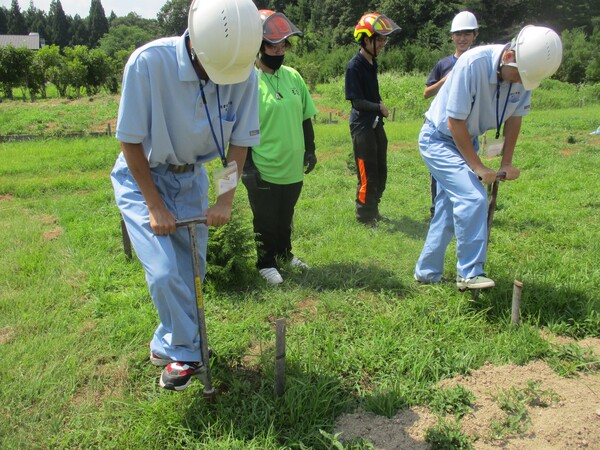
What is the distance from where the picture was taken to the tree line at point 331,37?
30.3 meters

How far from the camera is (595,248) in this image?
446 centimetres

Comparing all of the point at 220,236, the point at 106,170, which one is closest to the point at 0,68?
the point at 106,170

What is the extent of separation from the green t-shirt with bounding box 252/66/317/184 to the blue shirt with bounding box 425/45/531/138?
1.15 metres

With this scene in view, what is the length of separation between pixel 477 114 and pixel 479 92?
162 mm

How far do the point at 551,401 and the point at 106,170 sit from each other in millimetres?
9084

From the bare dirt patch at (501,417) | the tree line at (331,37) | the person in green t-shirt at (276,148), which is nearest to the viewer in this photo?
the bare dirt patch at (501,417)

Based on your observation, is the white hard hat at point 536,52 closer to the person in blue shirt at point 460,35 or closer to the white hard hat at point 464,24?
the person in blue shirt at point 460,35

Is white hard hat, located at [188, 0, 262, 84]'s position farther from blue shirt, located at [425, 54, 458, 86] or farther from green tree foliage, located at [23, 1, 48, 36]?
green tree foliage, located at [23, 1, 48, 36]

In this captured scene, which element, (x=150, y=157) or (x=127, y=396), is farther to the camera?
(x=127, y=396)

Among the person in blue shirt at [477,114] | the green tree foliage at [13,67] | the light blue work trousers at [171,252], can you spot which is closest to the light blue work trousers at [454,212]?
the person in blue shirt at [477,114]

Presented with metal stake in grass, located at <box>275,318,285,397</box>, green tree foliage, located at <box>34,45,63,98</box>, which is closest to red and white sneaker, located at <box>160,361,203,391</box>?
metal stake in grass, located at <box>275,318,285,397</box>

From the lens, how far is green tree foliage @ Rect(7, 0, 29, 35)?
260ft

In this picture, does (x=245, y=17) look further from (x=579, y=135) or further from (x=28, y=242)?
(x=579, y=135)

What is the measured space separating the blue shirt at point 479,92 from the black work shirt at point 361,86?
5.55 ft
